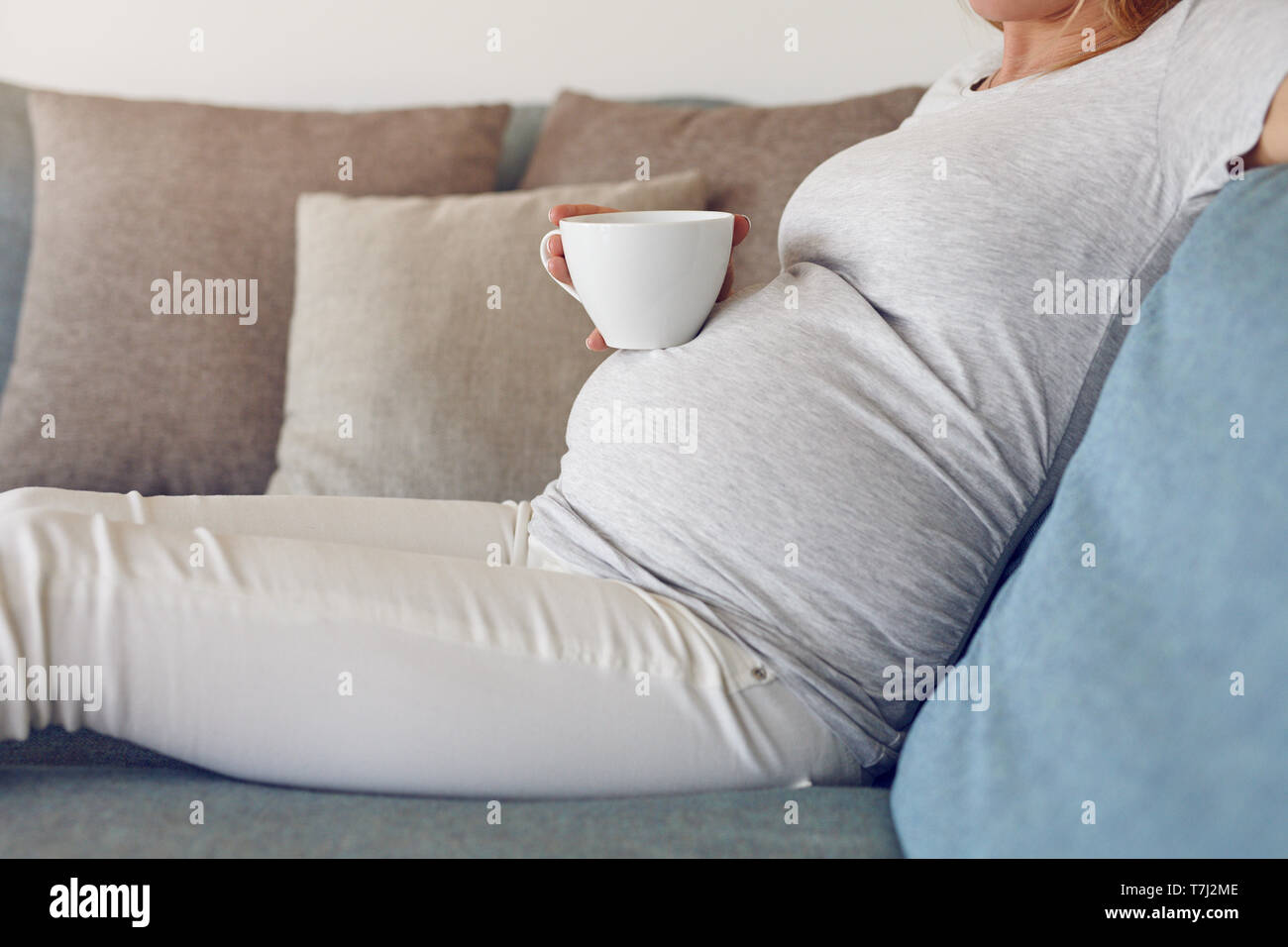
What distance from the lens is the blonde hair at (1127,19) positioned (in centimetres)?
86

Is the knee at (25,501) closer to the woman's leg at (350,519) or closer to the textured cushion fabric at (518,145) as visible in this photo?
the woman's leg at (350,519)

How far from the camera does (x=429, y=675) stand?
661mm

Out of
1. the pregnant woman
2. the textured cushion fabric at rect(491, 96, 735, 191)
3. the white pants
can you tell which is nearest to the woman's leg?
the pregnant woman

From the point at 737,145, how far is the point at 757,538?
87 cm

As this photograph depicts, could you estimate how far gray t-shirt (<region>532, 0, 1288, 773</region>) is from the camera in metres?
0.74

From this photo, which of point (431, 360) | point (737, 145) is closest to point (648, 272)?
point (431, 360)

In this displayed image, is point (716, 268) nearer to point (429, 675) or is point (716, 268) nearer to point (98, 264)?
point (429, 675)

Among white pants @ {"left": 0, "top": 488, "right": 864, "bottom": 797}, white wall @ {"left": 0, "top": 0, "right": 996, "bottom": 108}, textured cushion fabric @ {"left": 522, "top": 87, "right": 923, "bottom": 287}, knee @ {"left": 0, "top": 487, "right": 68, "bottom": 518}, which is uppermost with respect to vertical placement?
white wall @ {"left": 0, "top": 0, "right": 996, "bottom": 108}

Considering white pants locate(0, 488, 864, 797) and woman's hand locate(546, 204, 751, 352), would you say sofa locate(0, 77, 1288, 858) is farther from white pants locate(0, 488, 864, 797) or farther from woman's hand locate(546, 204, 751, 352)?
woman's hand locate(546, 204, 751, 352)

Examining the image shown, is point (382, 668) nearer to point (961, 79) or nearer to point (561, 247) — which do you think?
point (561, 247)

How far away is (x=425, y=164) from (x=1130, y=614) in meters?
1.23

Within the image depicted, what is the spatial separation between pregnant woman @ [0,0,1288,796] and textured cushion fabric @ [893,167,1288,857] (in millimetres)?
73

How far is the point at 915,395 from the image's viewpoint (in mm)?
771
